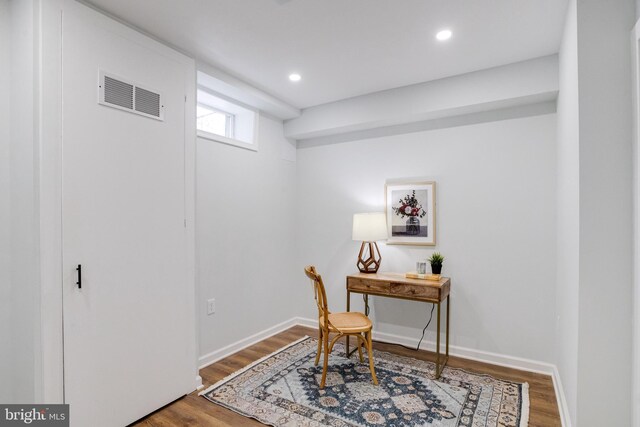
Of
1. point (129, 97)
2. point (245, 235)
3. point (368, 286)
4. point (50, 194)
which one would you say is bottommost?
point (368, 286)

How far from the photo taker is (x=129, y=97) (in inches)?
87.0

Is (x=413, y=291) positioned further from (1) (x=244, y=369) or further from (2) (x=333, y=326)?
(1) (x=244, y=369)

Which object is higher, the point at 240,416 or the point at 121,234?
the point at 121,234

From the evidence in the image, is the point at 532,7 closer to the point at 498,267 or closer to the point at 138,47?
the point at 498,267

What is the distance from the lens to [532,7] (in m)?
2.07

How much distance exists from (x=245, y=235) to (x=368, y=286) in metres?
1.35

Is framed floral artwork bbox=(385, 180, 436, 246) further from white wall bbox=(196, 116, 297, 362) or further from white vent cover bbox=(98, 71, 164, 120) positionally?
white vent cover bbox=(98, 71, 164, 120)

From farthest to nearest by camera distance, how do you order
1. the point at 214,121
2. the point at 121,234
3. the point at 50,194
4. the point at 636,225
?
the point at 214,121, the point at 121,234, the point at 50,194, the point at 636,225

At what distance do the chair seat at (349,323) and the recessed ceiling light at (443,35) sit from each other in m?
2.20

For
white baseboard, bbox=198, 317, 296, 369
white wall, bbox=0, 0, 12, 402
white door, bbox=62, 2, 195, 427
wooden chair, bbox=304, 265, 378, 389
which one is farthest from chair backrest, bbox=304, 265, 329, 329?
white wall, bbox=0, 0, 12, 402

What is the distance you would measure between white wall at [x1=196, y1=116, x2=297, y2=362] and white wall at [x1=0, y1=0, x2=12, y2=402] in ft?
4.13

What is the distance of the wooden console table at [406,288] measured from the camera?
9.39 ft

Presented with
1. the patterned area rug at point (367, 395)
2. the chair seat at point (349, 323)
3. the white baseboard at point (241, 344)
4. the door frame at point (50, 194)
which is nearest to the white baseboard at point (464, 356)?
the white baseboard at point (241, 344)

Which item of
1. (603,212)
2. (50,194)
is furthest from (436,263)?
(50,194)
